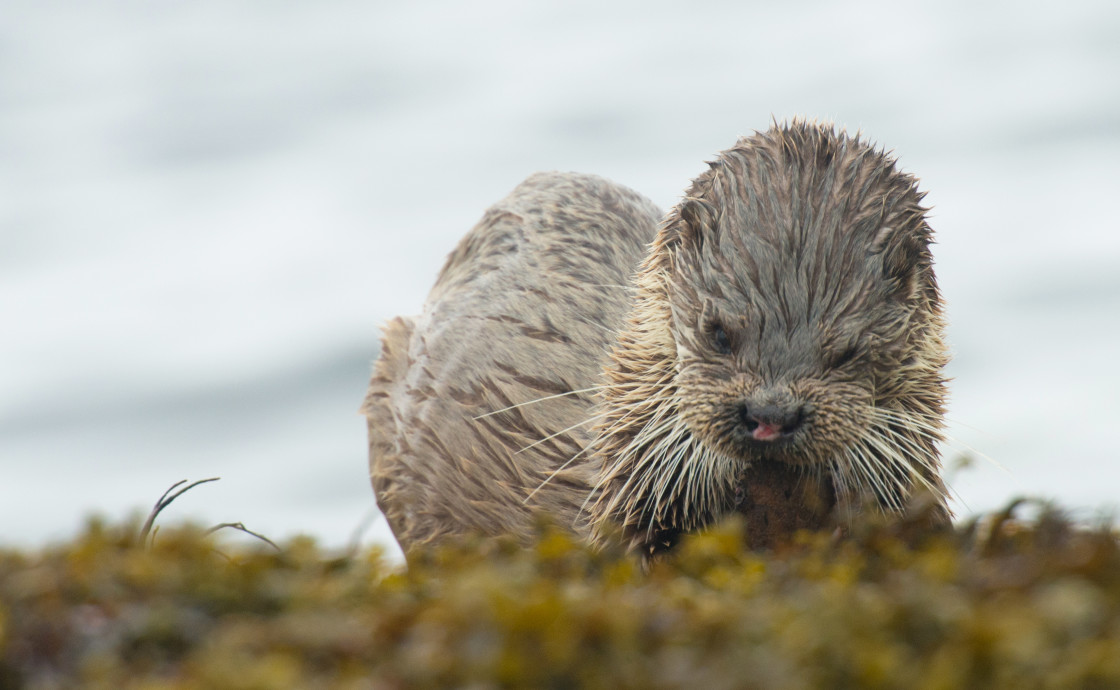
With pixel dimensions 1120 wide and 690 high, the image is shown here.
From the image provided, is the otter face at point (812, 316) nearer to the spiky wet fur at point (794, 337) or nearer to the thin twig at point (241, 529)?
the spiky wet fur at point (794, 337)

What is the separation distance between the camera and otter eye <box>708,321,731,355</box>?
3.25 m

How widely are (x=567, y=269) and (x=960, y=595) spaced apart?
398 cm

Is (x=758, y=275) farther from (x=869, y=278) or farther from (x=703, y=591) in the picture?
(x=703, y=591)

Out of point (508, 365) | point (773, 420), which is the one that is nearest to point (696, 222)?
point (773, 420)

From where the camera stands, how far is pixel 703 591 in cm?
165

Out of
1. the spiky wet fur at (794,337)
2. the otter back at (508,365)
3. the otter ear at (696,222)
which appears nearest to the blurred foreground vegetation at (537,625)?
the spiky wet fur at (794,337)

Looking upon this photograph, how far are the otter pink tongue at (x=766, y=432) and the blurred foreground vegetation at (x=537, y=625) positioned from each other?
1.35m

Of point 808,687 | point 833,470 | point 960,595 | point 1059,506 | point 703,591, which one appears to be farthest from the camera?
point 833,470

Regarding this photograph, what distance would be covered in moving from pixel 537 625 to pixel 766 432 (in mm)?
1895

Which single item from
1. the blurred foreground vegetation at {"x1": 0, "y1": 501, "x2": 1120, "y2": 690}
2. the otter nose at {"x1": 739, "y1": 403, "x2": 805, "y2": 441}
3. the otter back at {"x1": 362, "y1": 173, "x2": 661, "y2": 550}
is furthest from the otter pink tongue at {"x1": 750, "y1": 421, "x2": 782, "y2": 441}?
the otter back at {"x1": 362, "y1": 173, "x2": 661, "y2": 550}

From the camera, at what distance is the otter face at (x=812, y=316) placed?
123 inches

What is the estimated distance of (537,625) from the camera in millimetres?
1234

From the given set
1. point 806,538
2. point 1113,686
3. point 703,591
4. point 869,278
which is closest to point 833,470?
point 869,278

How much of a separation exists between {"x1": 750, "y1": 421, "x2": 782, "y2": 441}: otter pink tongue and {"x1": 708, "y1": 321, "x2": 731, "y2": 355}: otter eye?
0.96 feet
